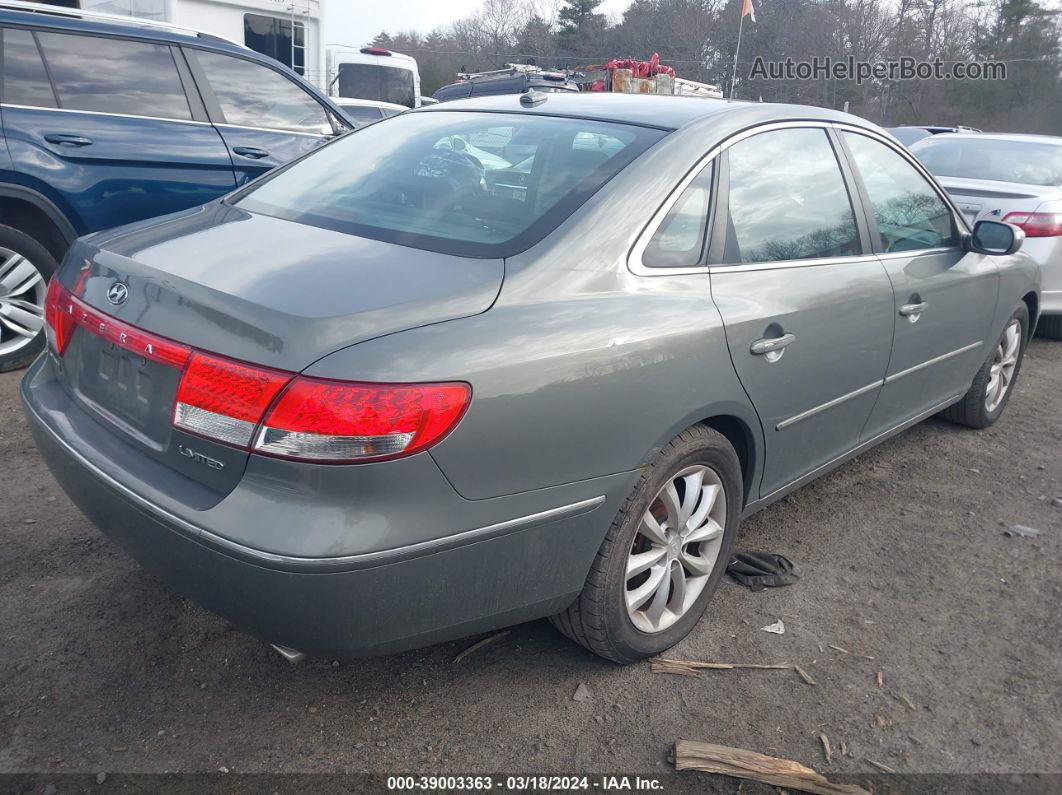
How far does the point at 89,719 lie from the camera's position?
2.28 m

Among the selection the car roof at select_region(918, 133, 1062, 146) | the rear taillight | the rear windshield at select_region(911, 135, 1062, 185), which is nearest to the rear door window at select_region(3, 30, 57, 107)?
the rear taillight

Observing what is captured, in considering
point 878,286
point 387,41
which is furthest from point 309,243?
point 387,41

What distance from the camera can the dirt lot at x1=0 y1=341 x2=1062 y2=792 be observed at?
2240 mm

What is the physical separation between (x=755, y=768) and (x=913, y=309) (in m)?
2.00

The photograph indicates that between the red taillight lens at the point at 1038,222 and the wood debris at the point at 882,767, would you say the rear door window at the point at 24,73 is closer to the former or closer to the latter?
the wood debris at the point at 882,767

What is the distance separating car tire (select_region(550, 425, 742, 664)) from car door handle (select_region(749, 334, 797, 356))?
29cm

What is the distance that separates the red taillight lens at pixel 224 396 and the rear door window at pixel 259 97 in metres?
3.90

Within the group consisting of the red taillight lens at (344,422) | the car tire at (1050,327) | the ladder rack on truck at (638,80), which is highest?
→ the ladder rack on truck at (638,80)

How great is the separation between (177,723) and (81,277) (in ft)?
4.02

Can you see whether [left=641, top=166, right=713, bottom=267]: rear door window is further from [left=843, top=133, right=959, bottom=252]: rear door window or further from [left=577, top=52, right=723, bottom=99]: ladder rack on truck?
[left=577, top=52, right=723, bottom=99]: ladder rack on truck

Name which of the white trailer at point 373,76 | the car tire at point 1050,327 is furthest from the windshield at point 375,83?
the car tire at point 1050,327

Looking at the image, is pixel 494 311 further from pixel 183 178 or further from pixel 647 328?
pixel 183 178

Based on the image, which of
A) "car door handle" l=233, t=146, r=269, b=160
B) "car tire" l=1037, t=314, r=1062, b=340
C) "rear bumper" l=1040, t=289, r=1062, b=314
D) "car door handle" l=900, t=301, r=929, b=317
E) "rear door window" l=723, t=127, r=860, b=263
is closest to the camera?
"rear door window" l=723, t=127, r=860, b=263

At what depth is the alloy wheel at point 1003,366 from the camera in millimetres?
4715
